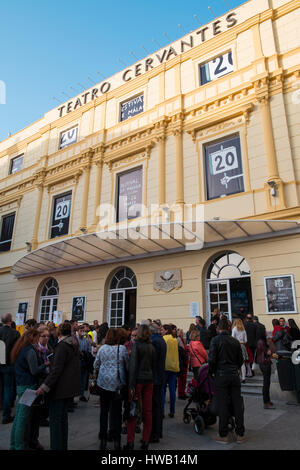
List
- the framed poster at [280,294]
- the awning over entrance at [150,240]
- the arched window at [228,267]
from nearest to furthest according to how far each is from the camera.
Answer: the framed poster at [280,294] → the awning over entrance at [150,240] → the arched window at [228,267]

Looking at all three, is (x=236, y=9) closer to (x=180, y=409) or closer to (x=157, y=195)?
(x=157, y=195)

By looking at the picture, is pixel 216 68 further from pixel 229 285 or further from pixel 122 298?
pixel 122 298

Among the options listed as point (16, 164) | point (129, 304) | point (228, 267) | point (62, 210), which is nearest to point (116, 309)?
point (129, 304)

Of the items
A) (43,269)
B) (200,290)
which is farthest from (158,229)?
(43,269)

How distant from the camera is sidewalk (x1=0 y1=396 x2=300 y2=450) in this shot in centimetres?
449

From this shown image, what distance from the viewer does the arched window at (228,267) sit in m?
11.2

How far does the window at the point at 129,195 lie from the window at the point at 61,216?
3417 millimetres

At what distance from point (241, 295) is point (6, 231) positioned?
15.7 m

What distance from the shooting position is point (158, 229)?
1063 cm

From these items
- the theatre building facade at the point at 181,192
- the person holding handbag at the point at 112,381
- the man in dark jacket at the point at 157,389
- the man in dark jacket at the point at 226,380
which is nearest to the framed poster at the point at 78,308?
the theatre building facade at the point at 181,192

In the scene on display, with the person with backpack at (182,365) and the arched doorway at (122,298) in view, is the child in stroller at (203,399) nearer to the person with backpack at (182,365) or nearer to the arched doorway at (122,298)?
the person with backpack at (182,365)

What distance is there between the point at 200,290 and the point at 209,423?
6440 millimetres

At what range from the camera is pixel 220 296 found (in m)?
11.5

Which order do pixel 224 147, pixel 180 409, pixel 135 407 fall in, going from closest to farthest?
pixel 135 407 → pixel 180 409 → pixel 224 147
